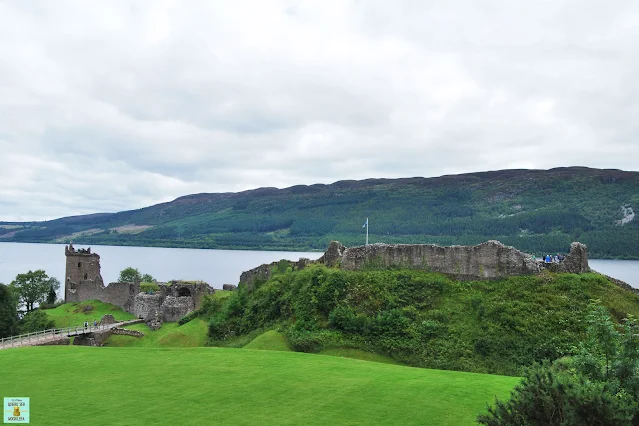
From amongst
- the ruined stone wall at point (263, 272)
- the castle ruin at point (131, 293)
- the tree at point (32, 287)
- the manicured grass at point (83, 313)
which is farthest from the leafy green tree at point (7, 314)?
the tree at point (32, 287)

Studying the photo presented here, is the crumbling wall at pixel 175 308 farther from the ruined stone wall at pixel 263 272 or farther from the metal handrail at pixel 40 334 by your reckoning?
the ruined stone wall at pixel 263 272

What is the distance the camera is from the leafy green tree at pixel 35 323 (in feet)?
142

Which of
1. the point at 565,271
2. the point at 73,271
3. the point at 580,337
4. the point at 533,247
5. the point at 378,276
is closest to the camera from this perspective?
the point at 580,337

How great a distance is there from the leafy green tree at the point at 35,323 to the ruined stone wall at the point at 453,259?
31267 mm

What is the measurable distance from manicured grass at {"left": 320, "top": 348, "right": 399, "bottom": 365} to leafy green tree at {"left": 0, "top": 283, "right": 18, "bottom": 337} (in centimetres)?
3312

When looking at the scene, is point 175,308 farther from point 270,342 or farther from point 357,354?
point 357,354

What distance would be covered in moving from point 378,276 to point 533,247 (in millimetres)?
135975

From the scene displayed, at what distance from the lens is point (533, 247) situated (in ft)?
488

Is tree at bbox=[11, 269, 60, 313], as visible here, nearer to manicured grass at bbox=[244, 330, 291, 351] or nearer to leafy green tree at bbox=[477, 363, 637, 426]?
manicured grass at bbox=[244, 330, 291, 351]

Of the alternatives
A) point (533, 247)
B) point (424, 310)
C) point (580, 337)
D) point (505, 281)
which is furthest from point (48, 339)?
point (533, 247)

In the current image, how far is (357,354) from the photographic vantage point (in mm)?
22922

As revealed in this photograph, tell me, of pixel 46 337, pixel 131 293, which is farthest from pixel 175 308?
pixel 131 293

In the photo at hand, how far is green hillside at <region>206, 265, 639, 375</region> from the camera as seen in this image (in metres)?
21.5

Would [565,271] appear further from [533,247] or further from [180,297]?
[533,247]
